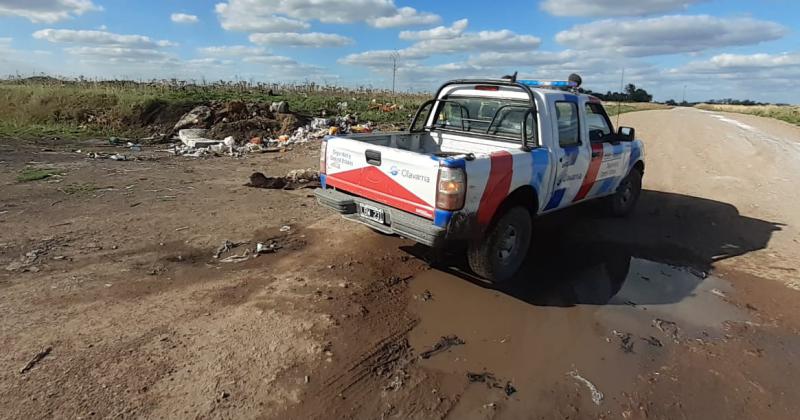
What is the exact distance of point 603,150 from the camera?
6086mm

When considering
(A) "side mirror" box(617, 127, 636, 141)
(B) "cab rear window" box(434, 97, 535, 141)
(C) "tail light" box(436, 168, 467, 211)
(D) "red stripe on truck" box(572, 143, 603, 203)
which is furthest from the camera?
(A) "side mirror" box(617, 127, 636, 141)

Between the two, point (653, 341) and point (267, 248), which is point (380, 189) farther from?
point (653, 341)

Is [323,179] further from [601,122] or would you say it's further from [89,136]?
[89,136]

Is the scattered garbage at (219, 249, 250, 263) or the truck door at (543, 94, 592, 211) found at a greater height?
the truck door at (543, 94, 592, 211)

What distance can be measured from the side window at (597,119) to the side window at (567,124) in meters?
0.37

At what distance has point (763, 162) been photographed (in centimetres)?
1209

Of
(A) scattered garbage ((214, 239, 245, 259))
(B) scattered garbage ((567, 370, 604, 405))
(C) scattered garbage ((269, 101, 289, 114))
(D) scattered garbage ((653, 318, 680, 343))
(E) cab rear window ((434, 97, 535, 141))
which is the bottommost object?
(B) scattered garbage ((567, 370, 604, 405))

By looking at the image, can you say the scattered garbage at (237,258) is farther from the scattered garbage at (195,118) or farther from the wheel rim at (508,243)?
the scattered garbage at (195,118)

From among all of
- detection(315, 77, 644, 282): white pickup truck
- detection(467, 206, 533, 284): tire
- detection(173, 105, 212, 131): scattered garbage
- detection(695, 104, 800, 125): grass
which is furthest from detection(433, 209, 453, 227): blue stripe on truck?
detection(695, 104, 800, 125): grass

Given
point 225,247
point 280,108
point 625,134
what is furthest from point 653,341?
point 280,108

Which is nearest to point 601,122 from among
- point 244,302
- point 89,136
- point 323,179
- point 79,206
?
point 323,179

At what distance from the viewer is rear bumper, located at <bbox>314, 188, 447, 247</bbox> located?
4.06m

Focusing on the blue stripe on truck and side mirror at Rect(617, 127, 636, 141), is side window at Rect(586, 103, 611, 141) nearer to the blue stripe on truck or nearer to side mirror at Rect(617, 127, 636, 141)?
side mirror at Rect(617, 127, 636, 141)

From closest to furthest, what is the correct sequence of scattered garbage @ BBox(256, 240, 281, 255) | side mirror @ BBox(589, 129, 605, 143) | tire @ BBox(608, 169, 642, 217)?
scattered garbage @ BBox(256, 240, 281, 255), side mirror @ BBox(589, 129, 605, 143), tire @ BBox(608, 169, 642, 217)
